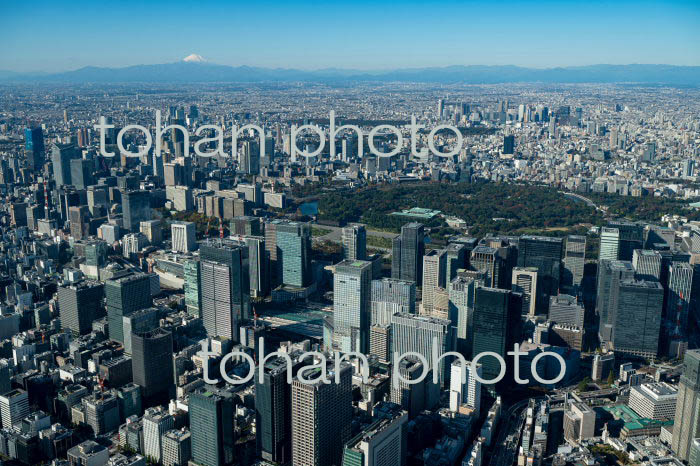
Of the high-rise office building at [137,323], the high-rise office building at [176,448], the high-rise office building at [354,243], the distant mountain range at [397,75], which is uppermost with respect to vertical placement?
the distant mountain range at [397,75]

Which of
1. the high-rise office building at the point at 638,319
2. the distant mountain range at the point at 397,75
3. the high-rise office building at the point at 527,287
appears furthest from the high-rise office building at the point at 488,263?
the distant mountain range at the point at 397,75

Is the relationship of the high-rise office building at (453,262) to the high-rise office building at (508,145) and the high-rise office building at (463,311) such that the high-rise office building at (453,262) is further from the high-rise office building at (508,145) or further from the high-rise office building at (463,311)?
the high-rise office building at (508,145)

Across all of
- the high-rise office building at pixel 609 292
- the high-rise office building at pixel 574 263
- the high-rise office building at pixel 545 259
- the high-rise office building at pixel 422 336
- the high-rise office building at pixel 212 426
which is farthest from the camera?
the high-rise office building at pixel 574 263

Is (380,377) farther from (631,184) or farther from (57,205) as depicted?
(631,184)

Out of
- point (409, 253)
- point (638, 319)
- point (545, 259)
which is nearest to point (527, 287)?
point (545, 259)

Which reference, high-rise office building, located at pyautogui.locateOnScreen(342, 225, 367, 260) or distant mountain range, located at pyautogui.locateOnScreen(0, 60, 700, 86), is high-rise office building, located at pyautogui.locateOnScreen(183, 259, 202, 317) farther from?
distant mountain range, located at pyautogui.locateOnScreen(0, 60, 700, 86)

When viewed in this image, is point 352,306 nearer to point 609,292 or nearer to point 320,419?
point 320,419
